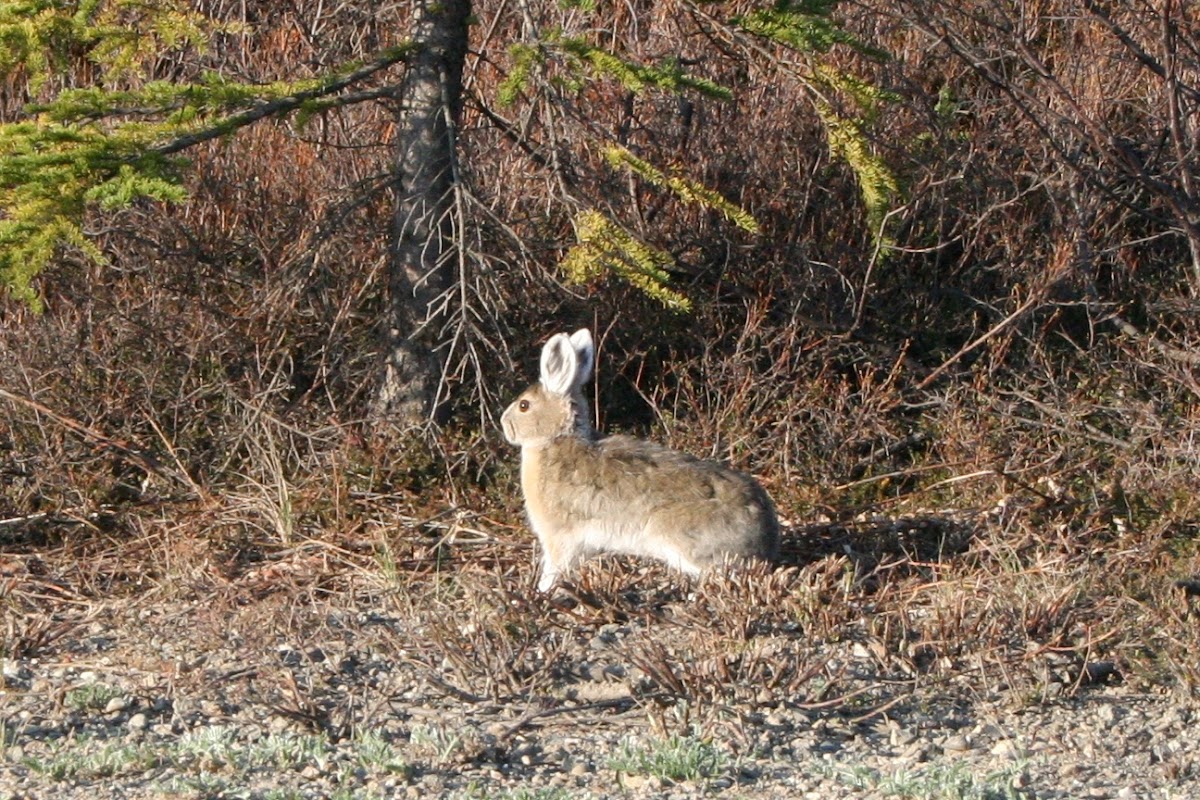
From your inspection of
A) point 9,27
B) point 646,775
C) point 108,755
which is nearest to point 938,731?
point 646,775

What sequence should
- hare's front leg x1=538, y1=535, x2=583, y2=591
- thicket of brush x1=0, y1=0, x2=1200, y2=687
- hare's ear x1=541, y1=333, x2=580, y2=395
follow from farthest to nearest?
thicket of brush x1=0, y1=0, x2=1200, y2=687 < hare's ear x1=541, y1=333, x2=580, y2=395 < hare's front leg x1=538, y1=535, x2=583, y2=591

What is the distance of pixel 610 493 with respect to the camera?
22.9ft

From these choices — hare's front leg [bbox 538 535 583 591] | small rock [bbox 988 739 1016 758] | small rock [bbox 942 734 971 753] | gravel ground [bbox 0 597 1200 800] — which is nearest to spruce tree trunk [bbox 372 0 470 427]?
hare's front leg [bbox 538 535 583 591]

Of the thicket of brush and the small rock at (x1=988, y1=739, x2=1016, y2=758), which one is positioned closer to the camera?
the small rock at (x1=988, y1=739, x2=1016, y2=758)

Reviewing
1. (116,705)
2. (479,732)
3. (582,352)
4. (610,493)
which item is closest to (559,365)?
(582,352)

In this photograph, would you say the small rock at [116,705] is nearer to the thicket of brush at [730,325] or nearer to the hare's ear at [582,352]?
the thicket of brush at [730,325]

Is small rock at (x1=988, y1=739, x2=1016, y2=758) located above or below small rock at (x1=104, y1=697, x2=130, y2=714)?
above

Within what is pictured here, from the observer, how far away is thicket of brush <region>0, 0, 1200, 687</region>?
7.68 meters

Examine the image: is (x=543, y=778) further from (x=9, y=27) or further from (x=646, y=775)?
(x=9, y=27)

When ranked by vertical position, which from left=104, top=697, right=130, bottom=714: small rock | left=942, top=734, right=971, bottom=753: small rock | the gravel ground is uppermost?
left=942, top=734, right=971, bottom=753: small rock

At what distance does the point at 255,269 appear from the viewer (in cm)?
912

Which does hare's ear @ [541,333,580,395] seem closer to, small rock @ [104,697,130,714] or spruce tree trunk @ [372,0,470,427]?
spruce tree trunk @ [372,0,470,427]

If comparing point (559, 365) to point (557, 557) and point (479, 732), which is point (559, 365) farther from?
point (479, 732)

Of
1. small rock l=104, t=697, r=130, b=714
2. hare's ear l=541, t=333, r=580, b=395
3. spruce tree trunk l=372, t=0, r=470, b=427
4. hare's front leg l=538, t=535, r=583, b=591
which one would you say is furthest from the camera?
spruce tree trunk l=372, t=0, r=470, b=427
